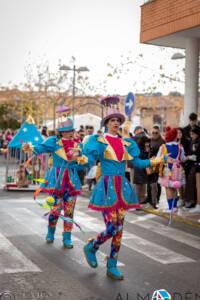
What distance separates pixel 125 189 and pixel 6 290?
193 cm

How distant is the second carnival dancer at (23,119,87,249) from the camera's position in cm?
840

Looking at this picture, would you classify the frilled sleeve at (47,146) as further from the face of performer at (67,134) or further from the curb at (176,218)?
the curb at (176,218)

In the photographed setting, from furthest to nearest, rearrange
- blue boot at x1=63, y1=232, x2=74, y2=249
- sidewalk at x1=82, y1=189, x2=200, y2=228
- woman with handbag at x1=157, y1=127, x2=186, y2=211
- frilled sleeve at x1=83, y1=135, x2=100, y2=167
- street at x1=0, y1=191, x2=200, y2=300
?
woman with handbag at x1=157, y1=127, x2=186, y2=211 < sidewalk at x1=82, y1=189, x2=200, y2=228 < blue boot at x1=63, y1=232, x2=74, y2=249 < frilled sleeve at x1=83, y1=135, x2=100, y2=167 < street at x1=0, y1=191, x2=200, y2=300

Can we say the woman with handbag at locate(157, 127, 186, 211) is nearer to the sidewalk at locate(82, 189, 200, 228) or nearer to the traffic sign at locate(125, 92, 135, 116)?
the sidewalk at locate(82, 189, 200, 228)

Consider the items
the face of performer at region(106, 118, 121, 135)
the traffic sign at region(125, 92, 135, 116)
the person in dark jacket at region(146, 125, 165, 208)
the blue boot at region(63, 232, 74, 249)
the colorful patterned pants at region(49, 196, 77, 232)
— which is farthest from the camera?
the traffic sign at region(125, 92, 135, 116)

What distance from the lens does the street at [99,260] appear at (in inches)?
240

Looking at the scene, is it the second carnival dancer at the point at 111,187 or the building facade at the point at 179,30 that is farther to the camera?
the building facade at the point at 179,30

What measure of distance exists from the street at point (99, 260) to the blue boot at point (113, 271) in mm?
83

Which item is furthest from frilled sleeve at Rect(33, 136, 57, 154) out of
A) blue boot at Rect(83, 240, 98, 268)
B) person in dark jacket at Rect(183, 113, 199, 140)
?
person in dark jacket at Rect(183, 113, 199, 140)

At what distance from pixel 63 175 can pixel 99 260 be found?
4.99 feet

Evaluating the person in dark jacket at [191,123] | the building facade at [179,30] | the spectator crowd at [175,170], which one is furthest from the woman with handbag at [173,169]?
the building facade at [179,30]

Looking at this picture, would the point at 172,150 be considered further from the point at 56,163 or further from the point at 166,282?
the point at 166,282

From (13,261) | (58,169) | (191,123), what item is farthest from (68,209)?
(191,123)

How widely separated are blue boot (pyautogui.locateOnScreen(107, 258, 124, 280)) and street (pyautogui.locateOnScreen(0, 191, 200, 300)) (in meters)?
0.08
